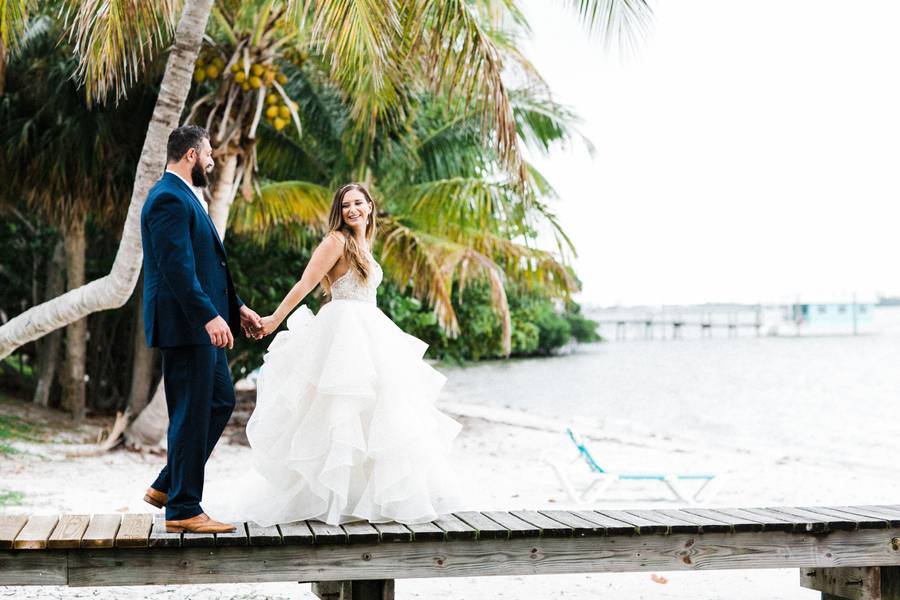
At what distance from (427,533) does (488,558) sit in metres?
0.37

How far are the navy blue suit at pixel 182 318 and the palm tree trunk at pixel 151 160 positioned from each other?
3.54 m

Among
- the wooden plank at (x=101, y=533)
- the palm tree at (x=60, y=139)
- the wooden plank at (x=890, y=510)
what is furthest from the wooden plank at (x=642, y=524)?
the palm tree at (x=60, y=139)

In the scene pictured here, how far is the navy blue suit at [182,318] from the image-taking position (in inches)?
162

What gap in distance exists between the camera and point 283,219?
13719mm

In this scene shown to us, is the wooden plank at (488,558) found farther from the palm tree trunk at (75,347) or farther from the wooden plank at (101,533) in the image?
the palm tree trunk at (75,347)

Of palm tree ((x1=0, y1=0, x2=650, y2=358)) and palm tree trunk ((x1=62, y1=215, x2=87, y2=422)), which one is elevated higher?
palm tree ((x1=0, y1=0, x2=650, y2=358))

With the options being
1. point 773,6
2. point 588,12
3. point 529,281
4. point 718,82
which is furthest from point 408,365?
point 773,6

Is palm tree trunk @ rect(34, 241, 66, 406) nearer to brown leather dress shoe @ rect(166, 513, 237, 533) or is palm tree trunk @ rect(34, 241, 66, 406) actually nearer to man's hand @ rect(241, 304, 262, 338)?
man's hand @ rect(241, 304, 262, 338)

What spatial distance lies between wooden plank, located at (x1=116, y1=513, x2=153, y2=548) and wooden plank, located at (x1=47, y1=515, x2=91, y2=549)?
0.17m

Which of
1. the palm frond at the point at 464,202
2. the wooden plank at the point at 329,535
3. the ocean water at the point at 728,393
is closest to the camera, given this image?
the wooden plank at the point at 329,535

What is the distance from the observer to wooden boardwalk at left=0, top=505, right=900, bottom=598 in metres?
4.14

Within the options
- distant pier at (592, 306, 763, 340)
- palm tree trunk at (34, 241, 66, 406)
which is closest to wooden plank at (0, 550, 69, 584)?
palm tree trunk at (34, 241, 66, 406)

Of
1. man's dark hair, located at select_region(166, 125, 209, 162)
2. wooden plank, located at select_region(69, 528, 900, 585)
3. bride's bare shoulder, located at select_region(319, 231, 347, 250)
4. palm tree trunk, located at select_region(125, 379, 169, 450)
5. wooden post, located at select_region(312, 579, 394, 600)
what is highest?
man's dark hair, located at select_region(166, 125, 209, 162)

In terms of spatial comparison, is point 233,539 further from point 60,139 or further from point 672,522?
point 60,139
